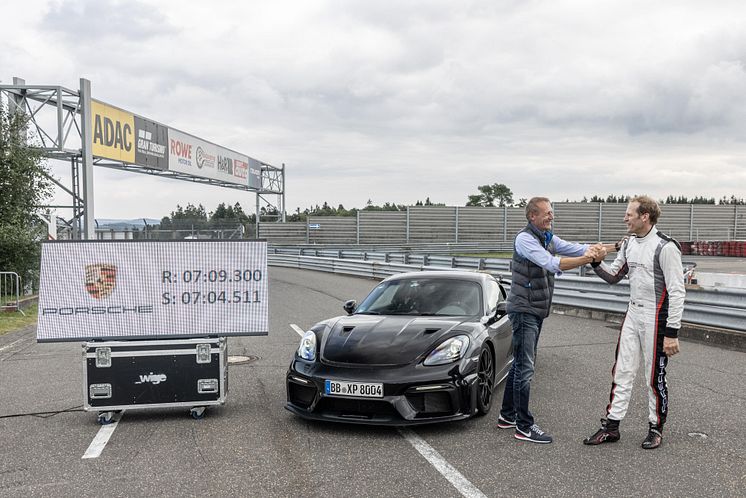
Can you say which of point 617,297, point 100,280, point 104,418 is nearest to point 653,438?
point 104,418

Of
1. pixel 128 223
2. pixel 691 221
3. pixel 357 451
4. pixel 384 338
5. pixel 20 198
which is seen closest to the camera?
pixel 357 451

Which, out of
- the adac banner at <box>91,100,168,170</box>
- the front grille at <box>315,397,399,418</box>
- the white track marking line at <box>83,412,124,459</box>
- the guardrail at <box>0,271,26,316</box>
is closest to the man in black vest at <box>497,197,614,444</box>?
the front grille at <box>315,397,399,418</box>

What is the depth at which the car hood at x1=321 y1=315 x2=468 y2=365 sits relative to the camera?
16.7 ft

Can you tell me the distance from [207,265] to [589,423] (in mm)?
3619

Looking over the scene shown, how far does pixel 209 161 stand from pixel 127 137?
30.8ft

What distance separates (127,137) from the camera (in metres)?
22.9

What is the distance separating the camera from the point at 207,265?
18.8ft

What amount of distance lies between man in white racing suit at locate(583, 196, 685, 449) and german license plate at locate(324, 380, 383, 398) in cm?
163

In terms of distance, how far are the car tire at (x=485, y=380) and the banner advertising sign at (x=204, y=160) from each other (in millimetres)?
23747

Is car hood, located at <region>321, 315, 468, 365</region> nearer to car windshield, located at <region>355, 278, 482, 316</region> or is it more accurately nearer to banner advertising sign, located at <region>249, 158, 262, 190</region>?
car windshield, located at <region>355, 278, 482, 316</region>

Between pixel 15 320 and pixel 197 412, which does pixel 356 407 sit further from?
pixel 15 320

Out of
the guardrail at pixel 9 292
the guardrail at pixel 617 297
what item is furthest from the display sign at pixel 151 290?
the guardrail at pixel 9 292

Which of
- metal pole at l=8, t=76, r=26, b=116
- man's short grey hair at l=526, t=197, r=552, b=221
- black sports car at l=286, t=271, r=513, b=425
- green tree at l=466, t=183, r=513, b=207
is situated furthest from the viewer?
green tree at l=466, t=183, r=513, b=207

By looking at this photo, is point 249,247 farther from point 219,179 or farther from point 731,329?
point 219,179
